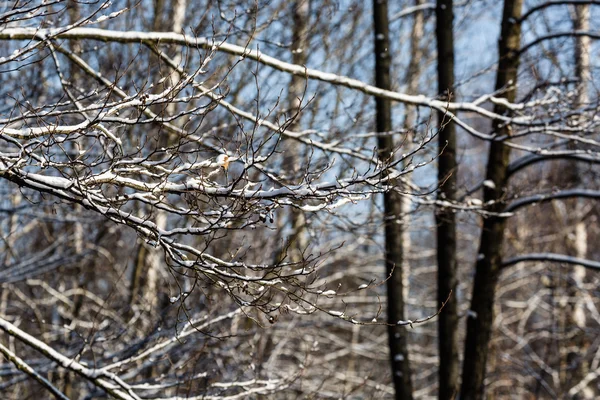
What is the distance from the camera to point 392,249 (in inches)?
245

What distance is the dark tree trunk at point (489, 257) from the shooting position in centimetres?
607

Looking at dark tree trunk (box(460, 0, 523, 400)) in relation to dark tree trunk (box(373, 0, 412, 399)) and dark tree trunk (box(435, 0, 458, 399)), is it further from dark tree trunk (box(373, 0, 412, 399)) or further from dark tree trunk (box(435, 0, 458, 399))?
dark tree trunk (box(373, 0, 412, 399))

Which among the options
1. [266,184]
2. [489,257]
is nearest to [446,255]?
[489,257]

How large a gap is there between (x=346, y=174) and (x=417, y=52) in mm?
7250

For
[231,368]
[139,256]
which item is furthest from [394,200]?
[139,256]

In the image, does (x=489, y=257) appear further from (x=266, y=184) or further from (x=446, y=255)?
(x=266, y=184)

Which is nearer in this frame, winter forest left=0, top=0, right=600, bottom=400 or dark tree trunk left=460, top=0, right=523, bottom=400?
winter forest left=0, top=0, right=600, bottom=400

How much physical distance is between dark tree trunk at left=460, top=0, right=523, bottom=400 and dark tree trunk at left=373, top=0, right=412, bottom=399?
60 centimetres

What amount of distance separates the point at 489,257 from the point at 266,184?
225 cm

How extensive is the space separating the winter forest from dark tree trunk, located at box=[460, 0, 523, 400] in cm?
2

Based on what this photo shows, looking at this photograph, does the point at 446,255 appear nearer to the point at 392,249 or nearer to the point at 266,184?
the point at 392,249

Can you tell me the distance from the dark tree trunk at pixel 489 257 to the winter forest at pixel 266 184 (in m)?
0.02

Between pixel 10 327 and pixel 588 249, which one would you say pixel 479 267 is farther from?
pixel 588 249

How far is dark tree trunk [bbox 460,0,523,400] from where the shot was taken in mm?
6066
